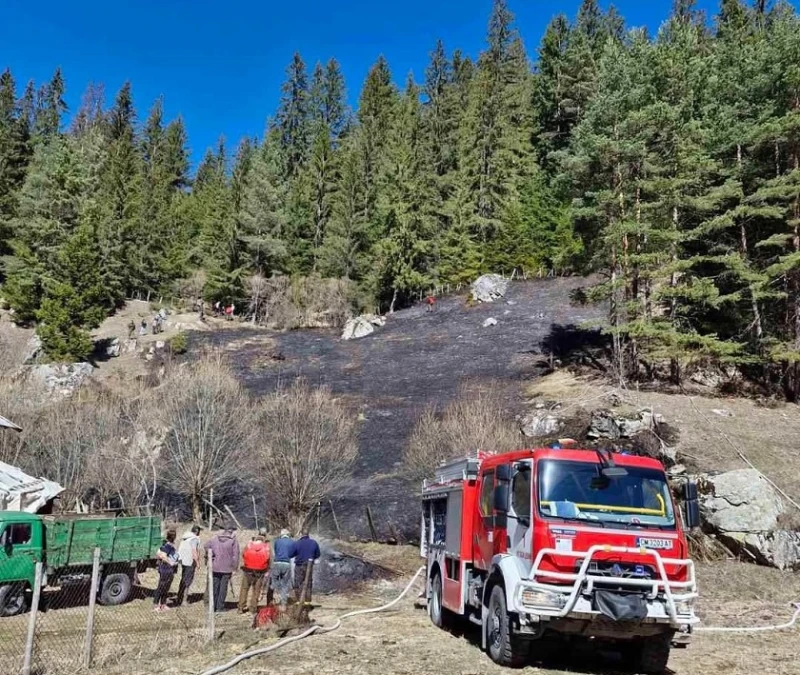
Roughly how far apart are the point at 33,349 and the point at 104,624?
1494 inches

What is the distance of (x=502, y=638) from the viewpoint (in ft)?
27.0

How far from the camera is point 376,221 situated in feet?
209

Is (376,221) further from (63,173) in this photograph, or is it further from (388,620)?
(388,620)

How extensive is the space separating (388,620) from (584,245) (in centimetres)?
2656

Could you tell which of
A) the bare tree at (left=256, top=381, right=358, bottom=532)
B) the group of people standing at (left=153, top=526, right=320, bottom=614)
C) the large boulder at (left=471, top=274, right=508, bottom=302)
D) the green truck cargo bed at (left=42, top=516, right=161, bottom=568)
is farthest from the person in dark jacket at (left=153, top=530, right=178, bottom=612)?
the large boulder at (left=471, top=274, right=508, bottom=302)

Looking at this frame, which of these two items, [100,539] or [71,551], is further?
[100,539]

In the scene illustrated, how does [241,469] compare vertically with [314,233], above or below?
below

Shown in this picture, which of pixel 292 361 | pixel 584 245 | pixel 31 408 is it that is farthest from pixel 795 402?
pixel 31 408

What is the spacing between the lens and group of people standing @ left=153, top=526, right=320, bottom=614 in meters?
12.5

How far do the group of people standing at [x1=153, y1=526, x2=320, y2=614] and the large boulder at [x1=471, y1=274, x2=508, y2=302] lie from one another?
132 ft

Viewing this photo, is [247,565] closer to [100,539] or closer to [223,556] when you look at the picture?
[223,556]

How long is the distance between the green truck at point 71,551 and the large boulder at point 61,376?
2393cm

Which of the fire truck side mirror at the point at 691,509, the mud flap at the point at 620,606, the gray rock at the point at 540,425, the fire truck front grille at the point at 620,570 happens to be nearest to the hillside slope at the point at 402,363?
the gray rock at the point at 540,425

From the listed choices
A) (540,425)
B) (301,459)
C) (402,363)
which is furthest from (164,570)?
(402,363)
